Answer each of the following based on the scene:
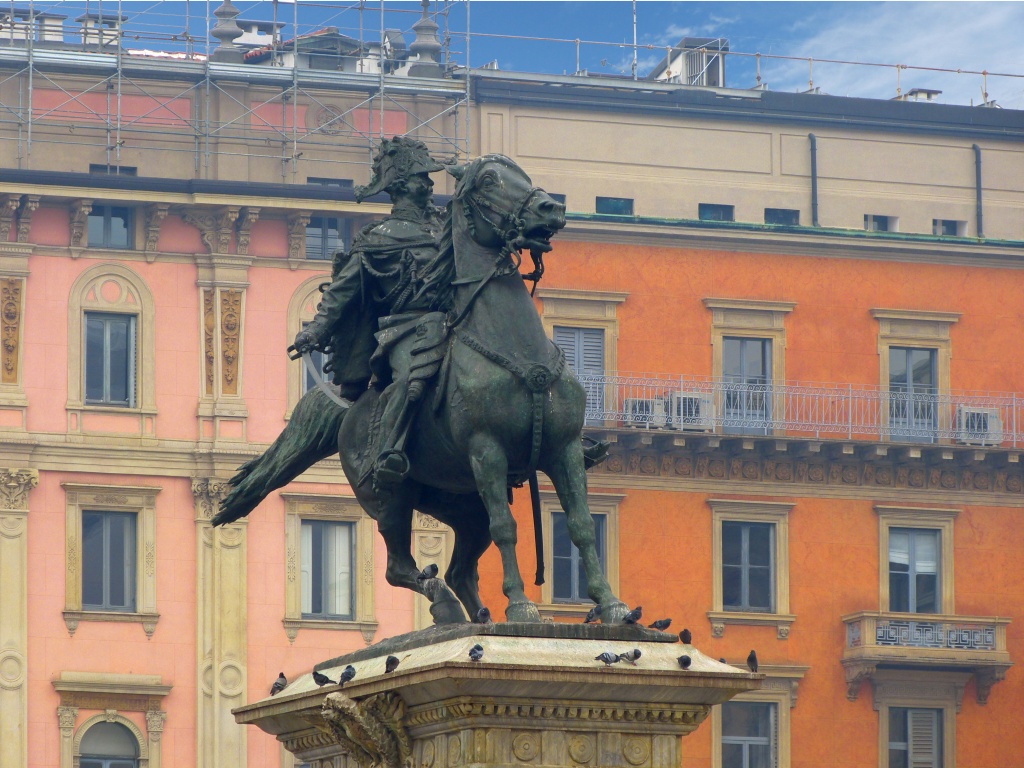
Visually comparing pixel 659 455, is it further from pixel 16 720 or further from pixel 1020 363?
pixel 16 720

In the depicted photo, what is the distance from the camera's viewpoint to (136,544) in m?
54.7

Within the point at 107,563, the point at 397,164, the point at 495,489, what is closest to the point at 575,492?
the point at 495,489

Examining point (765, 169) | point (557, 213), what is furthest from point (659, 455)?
Result: point (557, 213)

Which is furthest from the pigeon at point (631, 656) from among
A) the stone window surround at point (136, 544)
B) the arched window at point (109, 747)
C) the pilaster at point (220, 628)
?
the stone window surround at point (136, 544)

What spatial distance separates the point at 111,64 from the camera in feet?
187

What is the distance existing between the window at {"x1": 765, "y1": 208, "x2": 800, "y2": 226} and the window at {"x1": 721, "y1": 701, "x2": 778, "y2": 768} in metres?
11.1

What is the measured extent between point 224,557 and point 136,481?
2.28m

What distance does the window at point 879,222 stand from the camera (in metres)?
63.8

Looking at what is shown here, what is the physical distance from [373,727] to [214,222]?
1585 inches

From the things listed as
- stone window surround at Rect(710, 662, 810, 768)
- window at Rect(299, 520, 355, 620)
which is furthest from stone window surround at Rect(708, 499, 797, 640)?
window at Rect(299, 520, 355, 620)

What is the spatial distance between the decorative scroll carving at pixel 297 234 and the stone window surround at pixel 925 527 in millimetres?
13396

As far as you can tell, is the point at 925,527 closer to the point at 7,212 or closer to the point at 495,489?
the point at 7,212

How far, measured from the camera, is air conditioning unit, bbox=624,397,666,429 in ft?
192

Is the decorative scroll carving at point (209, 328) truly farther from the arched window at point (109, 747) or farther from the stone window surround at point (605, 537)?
the arched window at point (109, 747)
